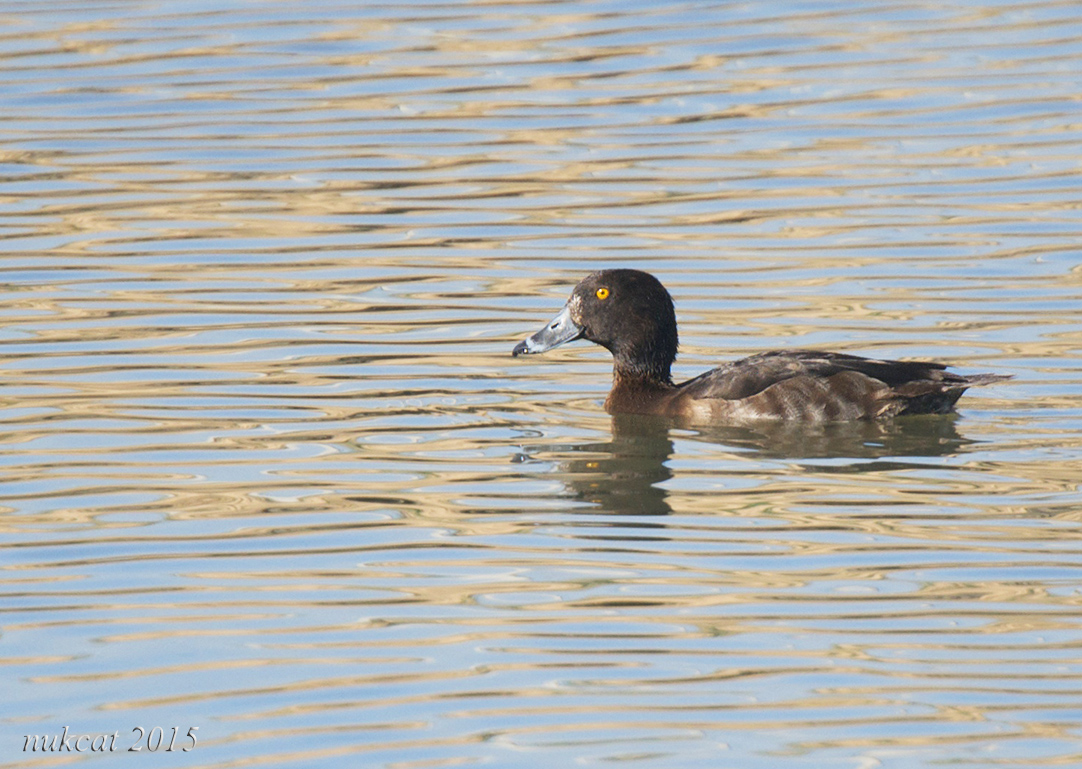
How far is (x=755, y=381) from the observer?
9.88 meters

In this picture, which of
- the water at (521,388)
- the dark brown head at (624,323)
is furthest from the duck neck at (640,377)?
the water at (521,388)

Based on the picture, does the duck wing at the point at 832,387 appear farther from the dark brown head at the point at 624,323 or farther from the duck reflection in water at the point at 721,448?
the dark brown head at the point at 624,323

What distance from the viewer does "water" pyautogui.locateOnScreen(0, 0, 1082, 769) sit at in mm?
6035

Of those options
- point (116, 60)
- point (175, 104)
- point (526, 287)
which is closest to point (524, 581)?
point (526, 287)

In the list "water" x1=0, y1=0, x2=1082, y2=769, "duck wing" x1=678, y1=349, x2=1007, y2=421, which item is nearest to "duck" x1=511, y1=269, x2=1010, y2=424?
"duck wing" x1=678, y1=349, x2=1007, y2=421

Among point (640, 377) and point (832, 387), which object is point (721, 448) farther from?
point (640, 377)

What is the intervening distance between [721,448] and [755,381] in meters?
0.53

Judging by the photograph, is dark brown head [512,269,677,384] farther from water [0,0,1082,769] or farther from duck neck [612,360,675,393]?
water [0,0,1082,769]

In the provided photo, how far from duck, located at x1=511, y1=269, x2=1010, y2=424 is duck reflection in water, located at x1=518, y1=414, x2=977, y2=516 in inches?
3.0

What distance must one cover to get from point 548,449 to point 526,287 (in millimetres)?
3445

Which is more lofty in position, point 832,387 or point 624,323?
point 624,323

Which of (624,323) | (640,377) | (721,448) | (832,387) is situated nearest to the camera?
(721,448)

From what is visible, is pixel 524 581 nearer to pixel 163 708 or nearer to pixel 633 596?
pixel 633 596

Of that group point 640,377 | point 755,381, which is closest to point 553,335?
point 640,377
